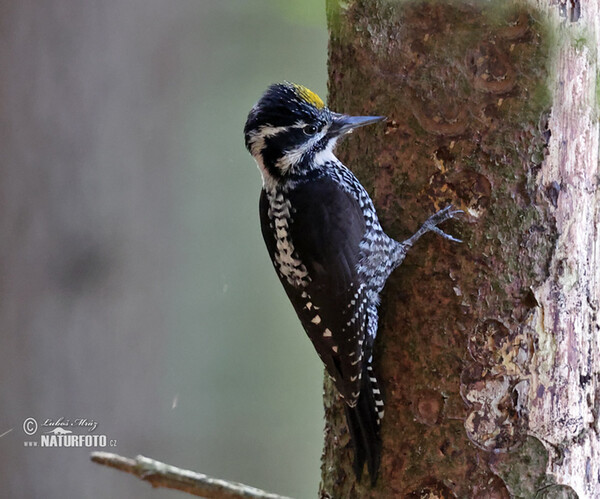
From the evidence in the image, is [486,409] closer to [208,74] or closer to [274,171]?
[274,171]

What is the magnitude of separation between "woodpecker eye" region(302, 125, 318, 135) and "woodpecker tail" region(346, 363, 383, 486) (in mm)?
805

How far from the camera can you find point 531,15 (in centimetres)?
194

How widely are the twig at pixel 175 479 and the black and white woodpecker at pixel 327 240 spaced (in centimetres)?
92

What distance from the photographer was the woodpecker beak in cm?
214

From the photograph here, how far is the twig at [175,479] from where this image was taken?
1.19m

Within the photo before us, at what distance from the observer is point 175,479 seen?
1216 millimetres

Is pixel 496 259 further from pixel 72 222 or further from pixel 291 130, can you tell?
pixel 72 222

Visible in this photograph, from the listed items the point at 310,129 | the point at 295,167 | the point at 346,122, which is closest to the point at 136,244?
the point at 295,167

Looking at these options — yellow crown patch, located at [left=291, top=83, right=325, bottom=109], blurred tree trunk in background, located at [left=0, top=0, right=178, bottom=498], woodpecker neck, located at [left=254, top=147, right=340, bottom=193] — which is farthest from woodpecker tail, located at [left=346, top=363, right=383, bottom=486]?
blurred tree trunk in background, located at [left=0, top=0, right=178, bottom=498]

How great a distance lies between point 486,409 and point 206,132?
86.6 inches

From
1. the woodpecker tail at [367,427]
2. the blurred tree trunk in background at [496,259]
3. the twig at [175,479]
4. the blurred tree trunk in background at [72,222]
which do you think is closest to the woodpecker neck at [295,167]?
the blurred tree trunk in background at [496,259]

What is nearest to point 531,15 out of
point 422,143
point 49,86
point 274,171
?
point 422,143

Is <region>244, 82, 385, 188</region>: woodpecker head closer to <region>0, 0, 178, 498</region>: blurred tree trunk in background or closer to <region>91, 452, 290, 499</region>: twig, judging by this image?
<region>0, 0, 178, 498</region>: blurred tree trunk in background

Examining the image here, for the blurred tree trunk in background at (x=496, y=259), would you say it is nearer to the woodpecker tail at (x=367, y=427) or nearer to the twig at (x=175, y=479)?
the woodpecker tail at (x=367, y=427)
